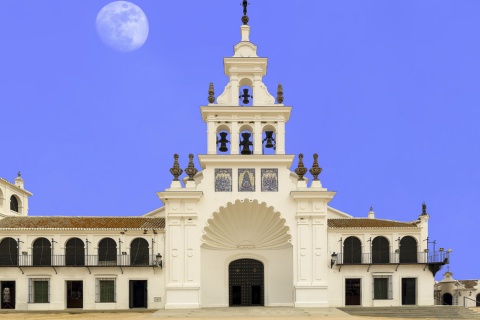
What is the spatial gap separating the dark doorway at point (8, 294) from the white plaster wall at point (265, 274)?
40.0 ft

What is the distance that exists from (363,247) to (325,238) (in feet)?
11.3

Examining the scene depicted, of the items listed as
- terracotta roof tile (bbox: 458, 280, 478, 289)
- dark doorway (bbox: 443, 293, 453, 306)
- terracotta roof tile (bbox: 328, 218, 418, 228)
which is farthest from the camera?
terracotta roof tile (bbox: 458, 280, 478, 289)

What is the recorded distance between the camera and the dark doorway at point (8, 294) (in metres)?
48.1

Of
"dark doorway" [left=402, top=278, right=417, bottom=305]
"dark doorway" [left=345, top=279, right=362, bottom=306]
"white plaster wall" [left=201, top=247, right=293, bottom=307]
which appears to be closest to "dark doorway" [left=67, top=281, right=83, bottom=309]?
"white plaster wall" [left=201, top=247, right=293, bottom=307]

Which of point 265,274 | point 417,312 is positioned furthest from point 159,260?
point 417,312

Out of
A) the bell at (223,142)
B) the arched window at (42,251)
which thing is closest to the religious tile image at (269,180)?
the bell at (223,142)

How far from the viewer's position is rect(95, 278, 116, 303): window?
48.2 meters

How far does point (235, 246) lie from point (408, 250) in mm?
11478

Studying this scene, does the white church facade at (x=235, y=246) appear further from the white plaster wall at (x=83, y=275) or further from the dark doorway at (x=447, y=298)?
the dark doorway at (x=447, y=298)

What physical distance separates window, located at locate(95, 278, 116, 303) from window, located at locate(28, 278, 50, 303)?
125 inches

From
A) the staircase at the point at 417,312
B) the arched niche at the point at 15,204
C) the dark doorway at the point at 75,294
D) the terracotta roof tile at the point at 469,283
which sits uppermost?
the arched niche at the point at 15,204

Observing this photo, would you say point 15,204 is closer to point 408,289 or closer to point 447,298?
point 408,289

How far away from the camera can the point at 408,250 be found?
49688 millimetres

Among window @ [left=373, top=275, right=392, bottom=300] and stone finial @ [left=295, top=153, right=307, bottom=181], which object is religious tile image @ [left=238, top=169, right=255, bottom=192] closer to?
stone finial @ [left=295, top=153, right=307, bottom=181]
